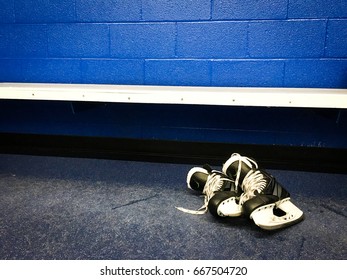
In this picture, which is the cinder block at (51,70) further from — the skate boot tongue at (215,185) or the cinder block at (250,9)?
the skate boot tongue at (215,185)

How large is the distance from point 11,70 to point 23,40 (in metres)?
0.21

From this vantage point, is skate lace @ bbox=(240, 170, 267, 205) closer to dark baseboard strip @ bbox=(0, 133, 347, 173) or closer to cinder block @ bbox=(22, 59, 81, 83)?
dark baseboard strip @ bbox=(0, 133, 347, 173)

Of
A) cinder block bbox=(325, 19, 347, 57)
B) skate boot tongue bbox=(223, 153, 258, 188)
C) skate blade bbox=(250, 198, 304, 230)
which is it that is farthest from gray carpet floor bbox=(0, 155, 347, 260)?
cinder block bbox=(325, 19, 347, 57)

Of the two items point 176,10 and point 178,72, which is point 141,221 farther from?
point 176,10

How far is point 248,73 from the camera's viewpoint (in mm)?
1731

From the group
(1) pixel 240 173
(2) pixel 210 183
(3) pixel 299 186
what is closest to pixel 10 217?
(2) pixel 210 183

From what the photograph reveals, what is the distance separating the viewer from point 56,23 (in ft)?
6.04

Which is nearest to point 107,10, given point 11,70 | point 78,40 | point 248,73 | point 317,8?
point 78,40

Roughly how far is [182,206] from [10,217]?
0.72 meters

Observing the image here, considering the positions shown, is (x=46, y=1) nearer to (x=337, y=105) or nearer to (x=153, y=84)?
(x=153, y=84)

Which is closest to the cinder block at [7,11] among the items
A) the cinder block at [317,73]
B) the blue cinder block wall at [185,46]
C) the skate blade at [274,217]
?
the blue cinder block wall at [185,46]

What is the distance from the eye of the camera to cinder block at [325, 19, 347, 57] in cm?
160

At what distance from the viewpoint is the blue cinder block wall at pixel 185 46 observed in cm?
164

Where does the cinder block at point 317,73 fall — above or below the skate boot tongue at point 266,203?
above
